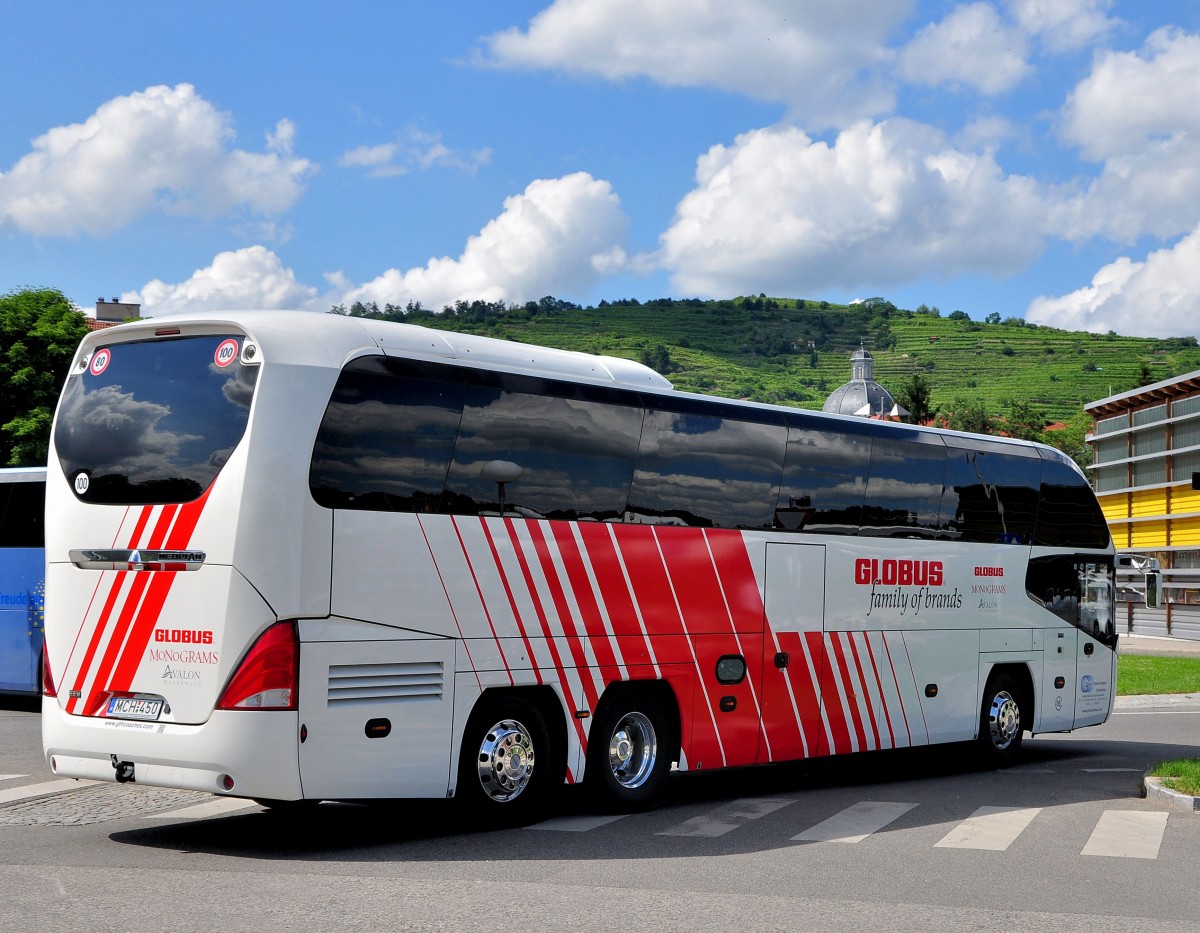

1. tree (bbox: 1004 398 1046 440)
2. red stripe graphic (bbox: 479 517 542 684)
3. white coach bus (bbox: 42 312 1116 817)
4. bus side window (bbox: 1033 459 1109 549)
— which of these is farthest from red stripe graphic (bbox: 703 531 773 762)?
tree (bbox: 1004 398 1046 440)

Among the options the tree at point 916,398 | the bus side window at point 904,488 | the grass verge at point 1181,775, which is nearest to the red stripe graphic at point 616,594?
the bus side window at point 904,488

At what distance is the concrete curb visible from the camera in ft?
39.8

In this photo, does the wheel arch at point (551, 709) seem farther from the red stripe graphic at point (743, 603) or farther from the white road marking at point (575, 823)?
the red stripe graphic at point (743, 603)

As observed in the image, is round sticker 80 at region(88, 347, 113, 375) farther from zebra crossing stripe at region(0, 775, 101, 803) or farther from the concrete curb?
the concrete curb

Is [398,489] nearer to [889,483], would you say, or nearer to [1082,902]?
[1082,902]

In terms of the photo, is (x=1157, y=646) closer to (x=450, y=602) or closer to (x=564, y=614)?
(x=564, y=614)

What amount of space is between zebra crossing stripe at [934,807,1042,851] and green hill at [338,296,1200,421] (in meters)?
117

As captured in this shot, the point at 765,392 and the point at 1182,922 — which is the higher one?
the point at 765,392

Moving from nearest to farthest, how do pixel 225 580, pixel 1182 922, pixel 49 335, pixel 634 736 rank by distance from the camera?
pixel 1182 922
pixel 225 580
pixel 634 736
pixel 49 335

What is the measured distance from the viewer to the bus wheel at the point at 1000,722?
16.0m

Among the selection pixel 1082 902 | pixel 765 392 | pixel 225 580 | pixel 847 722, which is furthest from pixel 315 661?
pixel 765 392

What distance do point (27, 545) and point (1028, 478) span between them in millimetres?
12544

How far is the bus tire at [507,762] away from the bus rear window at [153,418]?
8.45ft

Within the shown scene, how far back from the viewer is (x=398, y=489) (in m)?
10.0
